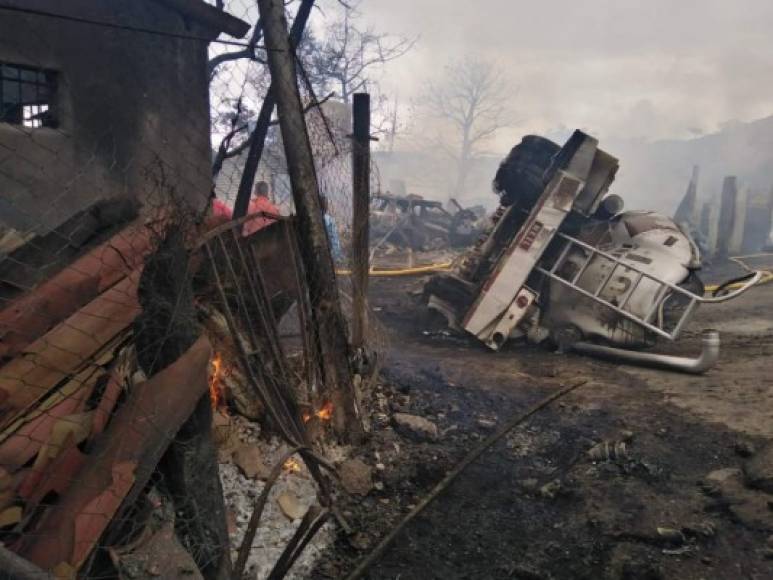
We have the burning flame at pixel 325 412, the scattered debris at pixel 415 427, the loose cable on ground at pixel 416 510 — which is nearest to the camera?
the loose cable on ground at pixel 416 510

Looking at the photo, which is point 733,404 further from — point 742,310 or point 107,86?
point 107,86

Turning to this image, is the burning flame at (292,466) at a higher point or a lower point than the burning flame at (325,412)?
lower

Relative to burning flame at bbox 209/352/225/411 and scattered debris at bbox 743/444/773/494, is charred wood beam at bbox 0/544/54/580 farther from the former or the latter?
scattered debris at bbox 743/444/773/494

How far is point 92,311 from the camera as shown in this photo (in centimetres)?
231

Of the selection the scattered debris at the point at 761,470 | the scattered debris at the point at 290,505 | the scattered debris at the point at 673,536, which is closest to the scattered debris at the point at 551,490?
the scattered debris at the point at 673,536

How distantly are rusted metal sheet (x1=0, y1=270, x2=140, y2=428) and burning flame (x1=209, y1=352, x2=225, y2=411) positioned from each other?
1.11 meters

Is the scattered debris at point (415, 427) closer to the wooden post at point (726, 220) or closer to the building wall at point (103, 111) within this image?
the building wall at point (103, 111)

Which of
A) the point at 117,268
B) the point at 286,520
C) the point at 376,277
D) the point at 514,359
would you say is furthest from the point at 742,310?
the point at 117,268

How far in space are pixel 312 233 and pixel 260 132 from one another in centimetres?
151

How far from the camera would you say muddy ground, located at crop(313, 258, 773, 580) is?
2.96m

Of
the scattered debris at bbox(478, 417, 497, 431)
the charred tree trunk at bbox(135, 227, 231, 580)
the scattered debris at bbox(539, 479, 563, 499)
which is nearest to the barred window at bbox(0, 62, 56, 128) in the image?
the charred tree trunk at bbox(135, 227, 231, 580)

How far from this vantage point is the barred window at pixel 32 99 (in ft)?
17.7

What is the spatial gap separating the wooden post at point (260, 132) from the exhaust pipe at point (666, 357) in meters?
4.71

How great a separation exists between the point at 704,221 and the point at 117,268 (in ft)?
61.7
